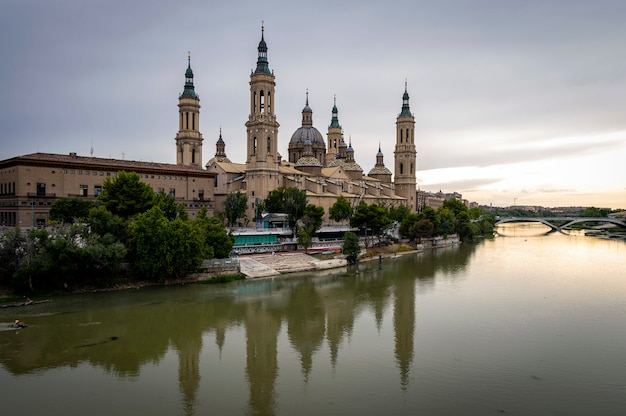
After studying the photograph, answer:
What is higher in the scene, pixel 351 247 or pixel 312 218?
pixel 312 218

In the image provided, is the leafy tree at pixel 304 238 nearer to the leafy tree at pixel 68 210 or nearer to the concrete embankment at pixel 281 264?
the concrete embankment at pixel 281 264

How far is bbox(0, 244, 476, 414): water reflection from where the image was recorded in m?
15.9

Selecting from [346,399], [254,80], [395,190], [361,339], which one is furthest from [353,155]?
[346,399]

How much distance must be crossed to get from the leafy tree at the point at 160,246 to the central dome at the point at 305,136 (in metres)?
38.6

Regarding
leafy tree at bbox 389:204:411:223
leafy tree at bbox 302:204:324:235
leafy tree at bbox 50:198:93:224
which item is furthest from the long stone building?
leafy tree at bbox 302:204:324:235

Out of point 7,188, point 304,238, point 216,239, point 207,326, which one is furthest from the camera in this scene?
point 304,238

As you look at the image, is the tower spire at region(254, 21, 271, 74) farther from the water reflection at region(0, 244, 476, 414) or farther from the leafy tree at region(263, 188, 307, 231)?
the water reflection at region(0, 244, 476, 414)

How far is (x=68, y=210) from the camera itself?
34.0m

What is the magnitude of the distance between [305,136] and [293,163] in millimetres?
4410

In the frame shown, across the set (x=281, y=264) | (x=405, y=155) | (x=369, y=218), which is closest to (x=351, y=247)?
(x=281, y=264)

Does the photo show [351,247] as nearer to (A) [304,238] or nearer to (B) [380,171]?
(A) [304,238]

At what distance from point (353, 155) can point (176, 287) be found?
147 feet

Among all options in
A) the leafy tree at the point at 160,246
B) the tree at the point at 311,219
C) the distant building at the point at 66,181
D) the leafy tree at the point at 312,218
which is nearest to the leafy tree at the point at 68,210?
the distant building at the point at 66,181

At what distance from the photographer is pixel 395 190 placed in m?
72.9
